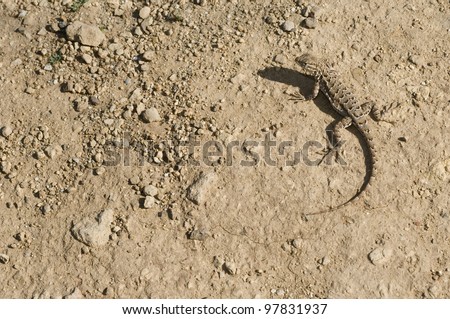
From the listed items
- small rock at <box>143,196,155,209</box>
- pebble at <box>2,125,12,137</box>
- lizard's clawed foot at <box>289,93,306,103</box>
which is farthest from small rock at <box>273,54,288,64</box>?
pebble at <box>2,125,12,137</box>

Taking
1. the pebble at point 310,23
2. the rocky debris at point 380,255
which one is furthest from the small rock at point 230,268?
the pebble at point 310,23

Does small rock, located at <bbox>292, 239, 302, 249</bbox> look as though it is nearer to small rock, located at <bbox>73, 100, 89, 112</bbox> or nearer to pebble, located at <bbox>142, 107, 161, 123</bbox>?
pebble, located at <bbox>142, 107, 161, 123</bbox>

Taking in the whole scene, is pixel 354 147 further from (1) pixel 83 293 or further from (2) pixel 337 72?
(1) pixel 83 293

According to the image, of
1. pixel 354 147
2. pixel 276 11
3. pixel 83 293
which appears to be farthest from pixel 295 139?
pixel 83 293

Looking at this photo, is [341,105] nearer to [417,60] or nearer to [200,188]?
[417,60]

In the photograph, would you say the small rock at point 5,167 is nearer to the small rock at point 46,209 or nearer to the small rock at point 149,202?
the small rock at point 46,209

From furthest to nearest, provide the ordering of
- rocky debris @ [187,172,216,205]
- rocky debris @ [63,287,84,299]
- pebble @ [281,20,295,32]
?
pebble @ [281,20,295,32] < rocky debris @ [187,172,216,205] < rocky debris @ [63,287,84,299]
